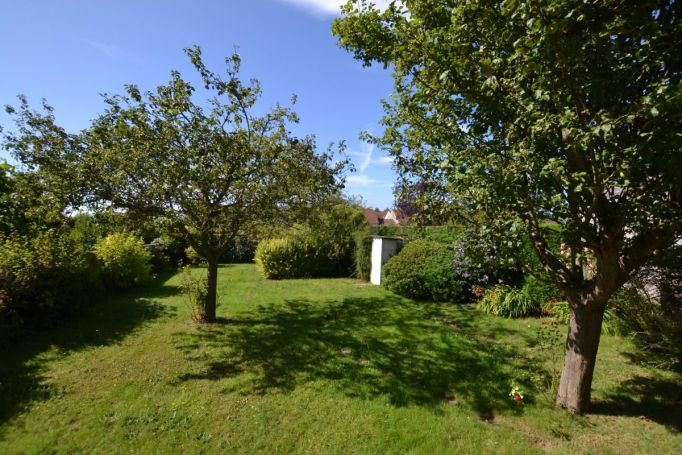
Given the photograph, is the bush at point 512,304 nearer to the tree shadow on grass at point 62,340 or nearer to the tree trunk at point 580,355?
the tree trunk at point 580,355

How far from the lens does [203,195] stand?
22.5 feet

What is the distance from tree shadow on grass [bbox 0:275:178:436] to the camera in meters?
4.78

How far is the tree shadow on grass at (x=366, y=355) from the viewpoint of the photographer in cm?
497

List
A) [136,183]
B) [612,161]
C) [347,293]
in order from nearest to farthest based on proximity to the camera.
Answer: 1. [612,161]
2. [136,183]
3. [347,293]

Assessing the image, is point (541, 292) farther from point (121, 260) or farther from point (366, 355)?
point (121, 260)

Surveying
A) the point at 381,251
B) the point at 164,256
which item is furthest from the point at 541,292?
the point at 164,256

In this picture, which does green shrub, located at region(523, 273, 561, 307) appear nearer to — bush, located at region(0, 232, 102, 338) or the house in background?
the house in background

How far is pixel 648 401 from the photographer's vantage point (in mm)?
4625

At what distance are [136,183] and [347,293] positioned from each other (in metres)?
6.97

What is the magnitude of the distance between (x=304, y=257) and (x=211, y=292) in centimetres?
706

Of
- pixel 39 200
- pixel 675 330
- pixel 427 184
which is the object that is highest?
pixel 427 184

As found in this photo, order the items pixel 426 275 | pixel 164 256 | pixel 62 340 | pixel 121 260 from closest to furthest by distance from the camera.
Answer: pixel 62 340, pixel 426 275, pixel 121 260, pixel 164 256

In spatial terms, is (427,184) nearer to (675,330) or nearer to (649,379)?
(649,379)

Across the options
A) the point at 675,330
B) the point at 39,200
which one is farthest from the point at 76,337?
the point at 675,330
